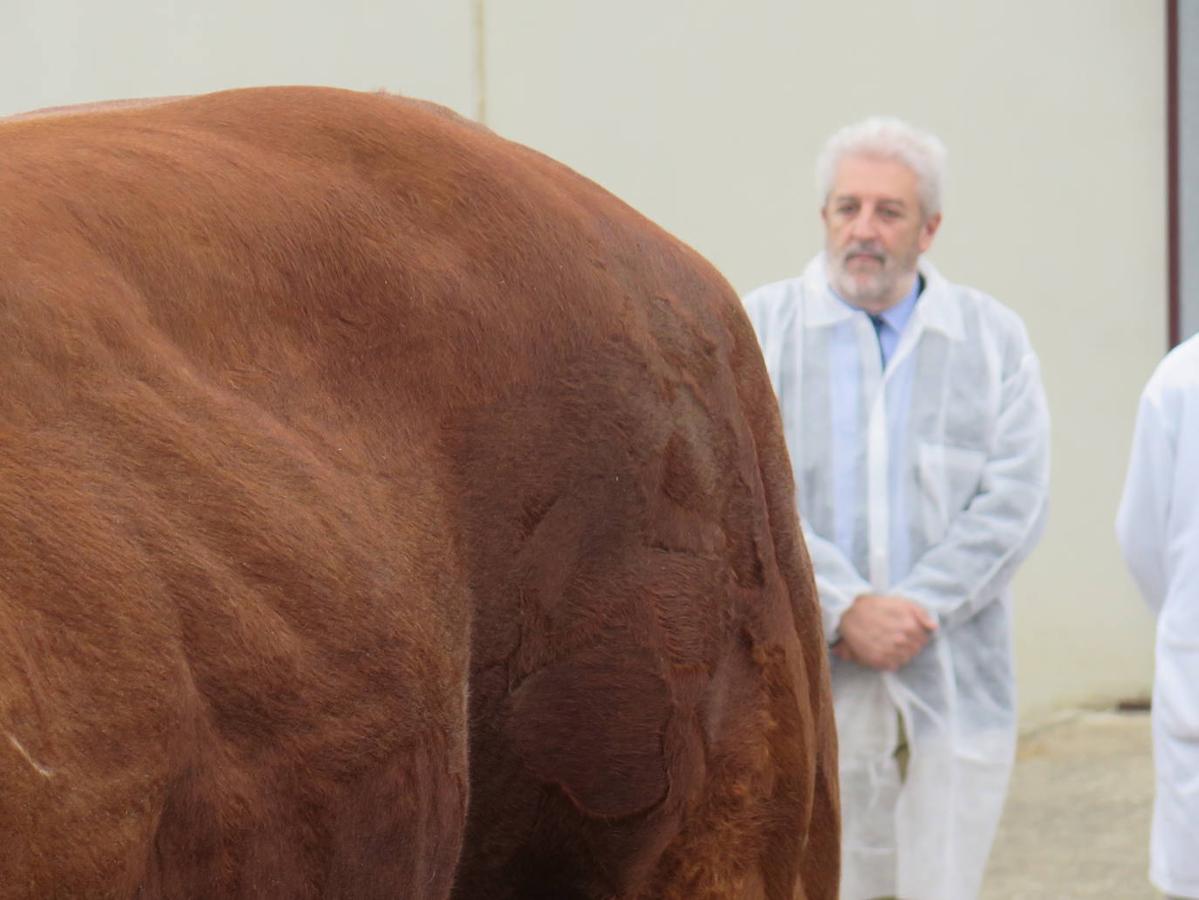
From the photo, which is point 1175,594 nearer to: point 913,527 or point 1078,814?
point 913,527

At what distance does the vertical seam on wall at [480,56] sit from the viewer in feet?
19.9

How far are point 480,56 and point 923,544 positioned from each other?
9.54ft

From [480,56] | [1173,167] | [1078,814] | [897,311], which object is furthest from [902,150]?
[1173,167]

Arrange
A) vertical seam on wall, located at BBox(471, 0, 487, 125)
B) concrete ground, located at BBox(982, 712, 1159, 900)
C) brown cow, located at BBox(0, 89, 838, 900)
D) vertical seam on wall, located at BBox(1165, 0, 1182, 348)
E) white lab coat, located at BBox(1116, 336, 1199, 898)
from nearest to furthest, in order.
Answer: brown cow, located at BBox(0, 89, 838, 900) → white lab coat, located at BBox(1116, 336, 1199, 898) → concrete ground, located at BBox(982, 712, 1159, 900) → vertical seam on wall, located at BBox(471, 0, 487, 125) → vertical seam on wall, located at BBox(1165, 0, 1182, 348)

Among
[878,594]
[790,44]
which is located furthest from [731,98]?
[878,594]

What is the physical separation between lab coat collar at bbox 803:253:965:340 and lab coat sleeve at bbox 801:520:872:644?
458 millimetres

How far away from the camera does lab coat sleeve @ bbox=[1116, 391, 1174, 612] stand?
359 centimetres

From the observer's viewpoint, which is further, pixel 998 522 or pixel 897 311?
pixel 897 311

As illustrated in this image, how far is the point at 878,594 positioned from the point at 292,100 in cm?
218

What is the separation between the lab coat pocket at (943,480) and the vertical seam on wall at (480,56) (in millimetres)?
2745

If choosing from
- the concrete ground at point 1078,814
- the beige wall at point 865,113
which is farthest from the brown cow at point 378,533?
the beige wall at point 865,113

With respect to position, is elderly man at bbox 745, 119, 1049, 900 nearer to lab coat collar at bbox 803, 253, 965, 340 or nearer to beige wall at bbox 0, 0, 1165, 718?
lab coat collar at bbox 803, 253, 965, 340

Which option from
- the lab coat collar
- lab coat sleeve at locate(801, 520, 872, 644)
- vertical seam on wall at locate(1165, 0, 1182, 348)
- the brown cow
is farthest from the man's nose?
vertical seam on wall at locate(1165, 0, 1182, 348)

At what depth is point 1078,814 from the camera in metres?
5.93
